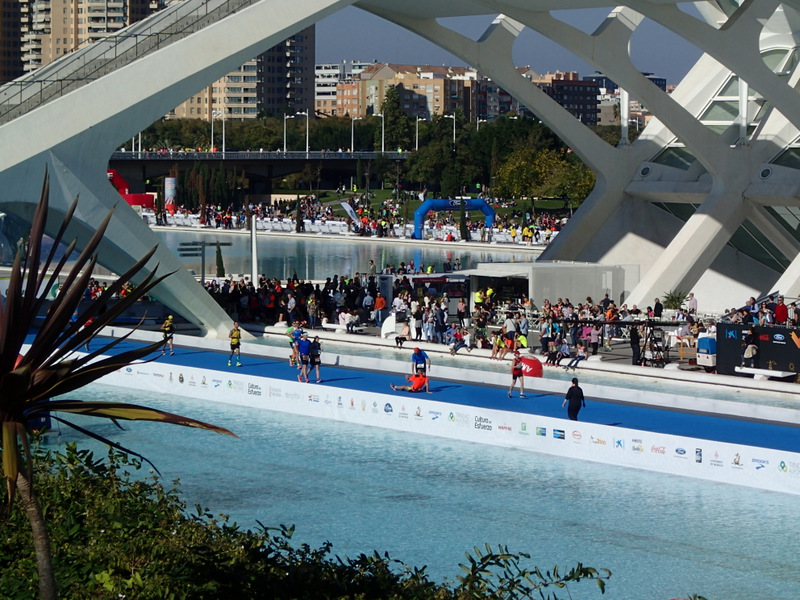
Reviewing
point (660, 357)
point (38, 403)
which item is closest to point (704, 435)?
point (660, 357)

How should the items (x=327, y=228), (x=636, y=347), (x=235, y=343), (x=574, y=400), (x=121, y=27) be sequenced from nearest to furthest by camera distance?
(x=574, y=400) < (x=636, y=347) < (x=235, y=343) < (x=327, y=228) < (x=121, y=27)

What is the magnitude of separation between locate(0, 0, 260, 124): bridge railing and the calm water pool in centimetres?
1019

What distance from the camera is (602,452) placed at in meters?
19.9

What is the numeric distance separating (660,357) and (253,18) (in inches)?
474

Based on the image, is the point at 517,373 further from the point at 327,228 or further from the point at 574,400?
the point at 327,228

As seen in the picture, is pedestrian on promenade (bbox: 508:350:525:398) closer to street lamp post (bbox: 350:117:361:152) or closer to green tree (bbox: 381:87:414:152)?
green tree (bbox: 381:87:414:152)

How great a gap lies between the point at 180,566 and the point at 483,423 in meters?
12.2

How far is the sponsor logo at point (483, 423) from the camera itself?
21062 millimetres

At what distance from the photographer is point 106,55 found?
29922 millimetres

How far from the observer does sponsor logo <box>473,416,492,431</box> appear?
21062 millimetres

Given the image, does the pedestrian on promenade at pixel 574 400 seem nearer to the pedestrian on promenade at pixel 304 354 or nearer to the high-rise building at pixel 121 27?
the pedestrian on promenade at pixel 304 354

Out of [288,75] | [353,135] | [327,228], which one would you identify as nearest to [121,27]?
[288,75]

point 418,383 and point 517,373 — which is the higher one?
Result: point 517,373

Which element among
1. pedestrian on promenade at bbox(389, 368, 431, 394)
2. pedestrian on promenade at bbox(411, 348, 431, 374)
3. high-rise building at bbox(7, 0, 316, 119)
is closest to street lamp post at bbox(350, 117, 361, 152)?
high-rise building at bbox(7, 0, 316, 119)
